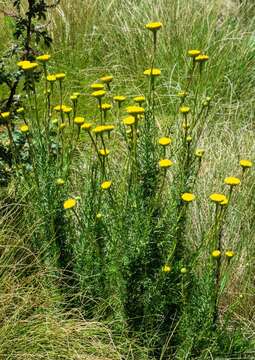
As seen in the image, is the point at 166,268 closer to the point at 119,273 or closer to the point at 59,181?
the point at 119,273

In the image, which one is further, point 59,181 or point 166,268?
point 59,181

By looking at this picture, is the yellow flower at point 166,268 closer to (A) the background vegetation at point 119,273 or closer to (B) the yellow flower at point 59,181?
(A) the background vegetation at point 119,273

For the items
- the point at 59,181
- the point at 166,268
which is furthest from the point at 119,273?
the point at 59,181

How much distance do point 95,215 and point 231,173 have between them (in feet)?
4.08

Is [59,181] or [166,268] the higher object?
[59,181]

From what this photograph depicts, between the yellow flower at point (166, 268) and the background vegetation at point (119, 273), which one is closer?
the yellow flower at point (166, 268)

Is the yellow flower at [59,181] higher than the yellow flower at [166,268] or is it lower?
higher

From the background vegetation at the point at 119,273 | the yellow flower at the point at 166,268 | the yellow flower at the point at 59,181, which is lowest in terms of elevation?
the background vegetation at the point at 119,273

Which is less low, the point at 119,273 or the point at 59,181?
the point at 59,181

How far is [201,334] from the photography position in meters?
2.55

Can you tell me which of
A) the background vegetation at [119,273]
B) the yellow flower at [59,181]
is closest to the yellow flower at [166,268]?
the background vegetation at [119,273]

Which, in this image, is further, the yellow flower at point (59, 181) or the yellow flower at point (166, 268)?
the yellow flower at point (59, 181)

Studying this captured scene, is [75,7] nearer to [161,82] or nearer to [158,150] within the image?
[161,82]

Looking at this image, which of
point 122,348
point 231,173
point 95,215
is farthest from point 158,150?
point 231,173
